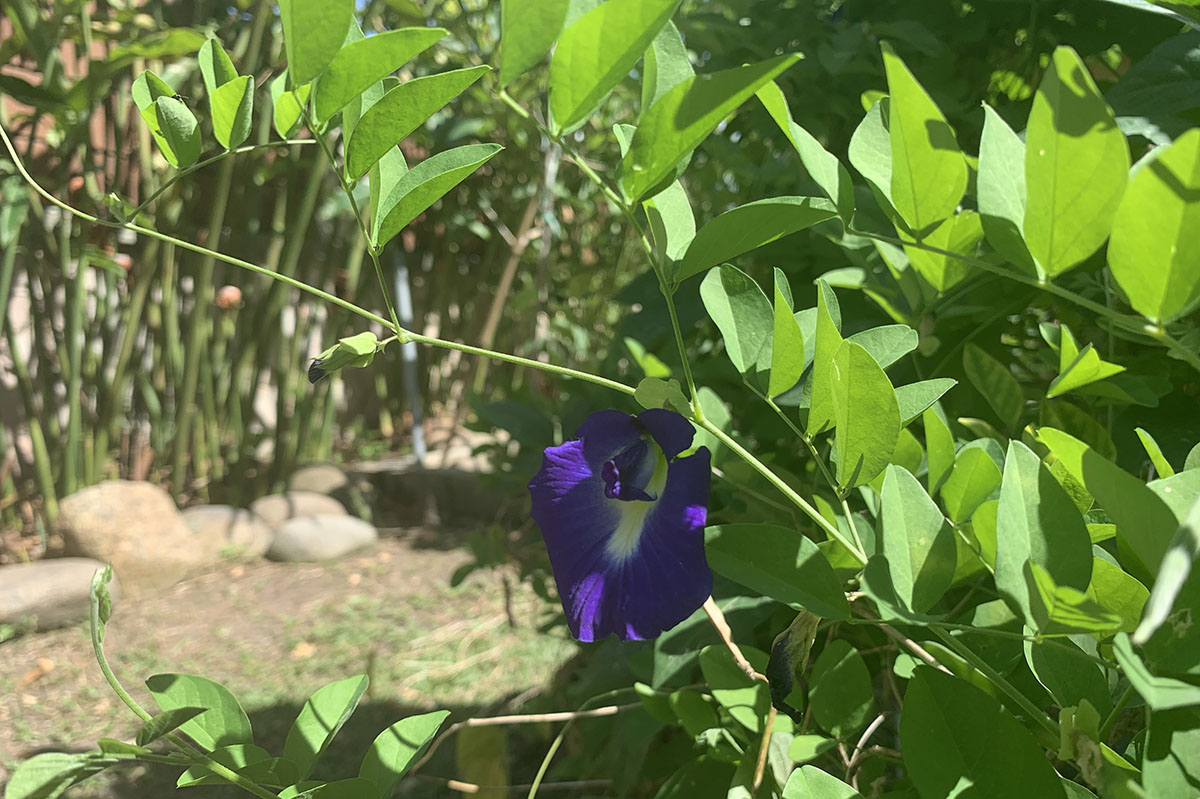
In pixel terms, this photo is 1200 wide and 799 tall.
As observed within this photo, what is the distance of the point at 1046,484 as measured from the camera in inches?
9.2

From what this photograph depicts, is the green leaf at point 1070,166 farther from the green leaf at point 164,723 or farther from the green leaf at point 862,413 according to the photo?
the green leaf at point 164,723

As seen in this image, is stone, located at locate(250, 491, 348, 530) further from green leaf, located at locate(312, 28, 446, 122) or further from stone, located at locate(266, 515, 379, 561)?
green leaf, located at locate(312, 28, 446, 122)

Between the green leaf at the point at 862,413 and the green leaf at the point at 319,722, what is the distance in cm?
22

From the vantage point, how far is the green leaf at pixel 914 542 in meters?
0.28

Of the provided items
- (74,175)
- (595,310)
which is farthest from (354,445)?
(595,310)

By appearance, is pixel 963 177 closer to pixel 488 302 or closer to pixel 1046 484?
pixel 1046 484

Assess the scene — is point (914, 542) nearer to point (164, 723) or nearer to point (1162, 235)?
point (1162, 235)

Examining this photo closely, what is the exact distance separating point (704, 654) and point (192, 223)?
282cm

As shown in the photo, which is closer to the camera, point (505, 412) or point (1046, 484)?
point (1046, 484)

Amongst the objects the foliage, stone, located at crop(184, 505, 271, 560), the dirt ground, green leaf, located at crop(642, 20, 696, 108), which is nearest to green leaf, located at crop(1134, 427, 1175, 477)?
the foliage

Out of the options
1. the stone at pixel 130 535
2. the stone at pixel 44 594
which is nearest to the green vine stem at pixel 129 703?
the stone at pixel 44 594

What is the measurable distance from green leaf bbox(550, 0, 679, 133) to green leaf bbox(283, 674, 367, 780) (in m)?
0.25

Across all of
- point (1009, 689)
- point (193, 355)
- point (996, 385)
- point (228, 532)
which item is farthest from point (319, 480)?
point (1009, 689)

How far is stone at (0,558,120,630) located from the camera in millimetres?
1978
